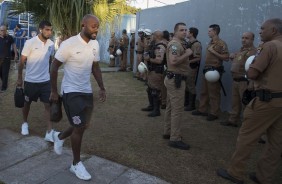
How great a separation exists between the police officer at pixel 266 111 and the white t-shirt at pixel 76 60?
1.87 metres

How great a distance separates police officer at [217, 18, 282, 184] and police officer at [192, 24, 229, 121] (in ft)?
9.84

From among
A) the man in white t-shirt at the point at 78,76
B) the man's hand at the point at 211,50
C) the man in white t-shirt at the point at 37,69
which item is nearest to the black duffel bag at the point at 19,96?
the man in white t-shirt at the point at 37,69

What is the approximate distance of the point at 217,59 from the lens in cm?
700

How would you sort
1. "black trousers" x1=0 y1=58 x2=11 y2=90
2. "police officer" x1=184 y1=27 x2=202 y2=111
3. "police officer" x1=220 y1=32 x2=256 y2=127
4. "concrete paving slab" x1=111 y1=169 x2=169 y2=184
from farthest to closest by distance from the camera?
"black trousers" x1=0 y1=58 x2=11 y2=90 < "police officer" x1=184 y1=27 x2=202 y2=111 < "police officer" x1=220 y1=32 x2=256 y2=127 < "concrete paving slab" x1=111 y1=169 x2=169 y2=184

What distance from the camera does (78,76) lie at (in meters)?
3.91

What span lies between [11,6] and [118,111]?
3.26 metres

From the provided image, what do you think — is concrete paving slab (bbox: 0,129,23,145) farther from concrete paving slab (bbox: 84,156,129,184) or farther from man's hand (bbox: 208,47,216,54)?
man's hand (bbox: 208,47,216,54)

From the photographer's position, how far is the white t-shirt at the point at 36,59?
5.21 m

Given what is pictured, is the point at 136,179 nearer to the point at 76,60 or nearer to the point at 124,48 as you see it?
the point at 76,60

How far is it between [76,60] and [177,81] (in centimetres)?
183

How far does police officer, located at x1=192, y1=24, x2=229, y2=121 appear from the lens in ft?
22.8

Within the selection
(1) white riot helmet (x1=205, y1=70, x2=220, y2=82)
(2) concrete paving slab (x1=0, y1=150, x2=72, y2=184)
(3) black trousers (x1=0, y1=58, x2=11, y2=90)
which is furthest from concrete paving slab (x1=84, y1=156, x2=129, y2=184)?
(3) black trousers (x1=0, y1=58, x2=11, y2=90)

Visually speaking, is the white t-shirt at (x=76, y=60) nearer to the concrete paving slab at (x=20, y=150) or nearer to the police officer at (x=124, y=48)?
the concrete paving slab at (x=20, y=150)

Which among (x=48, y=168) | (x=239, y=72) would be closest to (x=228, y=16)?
(x=239, y=72)
